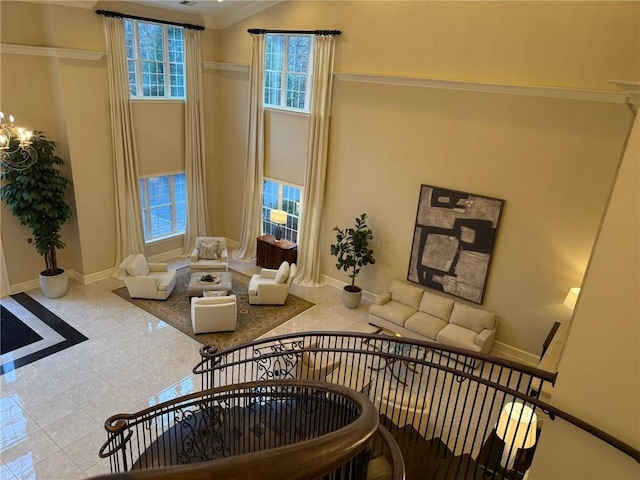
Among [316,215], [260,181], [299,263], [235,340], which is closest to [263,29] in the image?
[260,181]

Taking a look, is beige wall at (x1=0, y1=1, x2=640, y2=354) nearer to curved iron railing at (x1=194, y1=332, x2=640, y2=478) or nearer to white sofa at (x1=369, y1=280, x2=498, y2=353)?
white sofa at (x1=369, y1=280, x2=498, y2=353)

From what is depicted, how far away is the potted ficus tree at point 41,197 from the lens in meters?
7.70

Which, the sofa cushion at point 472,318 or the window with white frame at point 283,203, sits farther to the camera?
the window with white frame at point 283,203

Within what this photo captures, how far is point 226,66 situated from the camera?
10.3 metres

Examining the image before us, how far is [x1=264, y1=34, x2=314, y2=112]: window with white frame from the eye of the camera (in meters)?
9.13

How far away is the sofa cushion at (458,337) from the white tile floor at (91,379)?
1.44 metres

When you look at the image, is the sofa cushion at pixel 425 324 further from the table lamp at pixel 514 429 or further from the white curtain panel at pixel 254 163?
the white curtain panel at pixel 254 163

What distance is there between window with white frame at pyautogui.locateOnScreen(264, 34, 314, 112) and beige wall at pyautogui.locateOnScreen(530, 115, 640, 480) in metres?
7.64

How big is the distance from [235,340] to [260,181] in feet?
13.5

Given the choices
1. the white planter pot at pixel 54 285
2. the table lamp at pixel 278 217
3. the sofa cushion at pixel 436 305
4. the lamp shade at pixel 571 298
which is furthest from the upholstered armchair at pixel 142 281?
the lamp shade at pixel 571 298

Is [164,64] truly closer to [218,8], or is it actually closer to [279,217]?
[218,8]

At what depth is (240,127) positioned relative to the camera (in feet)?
34.5

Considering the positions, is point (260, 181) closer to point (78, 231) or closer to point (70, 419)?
point (78, 231)

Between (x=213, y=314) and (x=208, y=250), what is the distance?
2.63 meters
